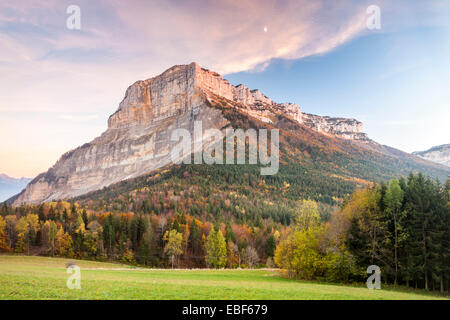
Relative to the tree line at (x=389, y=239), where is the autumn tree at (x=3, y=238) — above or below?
below

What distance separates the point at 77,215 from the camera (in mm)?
86188

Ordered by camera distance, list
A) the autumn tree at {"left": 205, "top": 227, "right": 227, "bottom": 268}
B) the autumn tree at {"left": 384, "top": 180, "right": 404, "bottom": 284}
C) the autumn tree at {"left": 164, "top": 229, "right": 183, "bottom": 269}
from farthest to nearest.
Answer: the autumn tree at {"left": 164, "top": 229, "right": 183, "bottom": 269} < the autumn tree at {"left": 205, "top": 227, "right": 227, "bottom": 268} < the autumn tree at {"left": 384, "top": 180, "right": 404, "bottom": 284}

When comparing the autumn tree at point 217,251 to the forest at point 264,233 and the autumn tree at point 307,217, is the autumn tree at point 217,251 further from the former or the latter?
the autumn tree at point 307,217

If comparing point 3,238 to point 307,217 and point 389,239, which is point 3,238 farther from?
point 389,239

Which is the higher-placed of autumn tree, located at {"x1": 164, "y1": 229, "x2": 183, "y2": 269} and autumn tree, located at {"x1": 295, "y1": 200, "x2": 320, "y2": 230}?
autumn tree, located at {"x1": 295, "y1": 200, "x2": 320, "y2": 230}

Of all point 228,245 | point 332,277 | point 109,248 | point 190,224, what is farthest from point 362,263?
point 109,248

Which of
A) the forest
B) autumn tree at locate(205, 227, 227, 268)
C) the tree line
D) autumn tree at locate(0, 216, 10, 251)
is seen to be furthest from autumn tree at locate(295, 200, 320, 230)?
autumn tree at locate(0, 216, 10, 251)

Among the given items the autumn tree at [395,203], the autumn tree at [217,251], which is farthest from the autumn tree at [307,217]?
the autumn tree at [217,251]

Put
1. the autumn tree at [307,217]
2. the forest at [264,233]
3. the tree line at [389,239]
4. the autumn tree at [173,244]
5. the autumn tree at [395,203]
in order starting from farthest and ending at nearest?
the autumn tree at [173,244], the autumn tree at [307,217], the autumn tree at [395,203], the forest at [264,233], the tree line at [389,239]

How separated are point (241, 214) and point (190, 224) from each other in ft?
108

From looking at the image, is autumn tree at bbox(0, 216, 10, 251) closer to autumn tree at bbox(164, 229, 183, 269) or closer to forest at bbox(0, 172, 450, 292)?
forest at bbox(0, 172, 450, 292)

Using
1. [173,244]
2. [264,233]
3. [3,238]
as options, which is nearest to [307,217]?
[173,244]

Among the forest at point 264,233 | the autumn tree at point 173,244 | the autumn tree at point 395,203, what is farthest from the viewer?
the autumn tree at point 173,244

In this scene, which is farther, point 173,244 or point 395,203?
point 173,244
